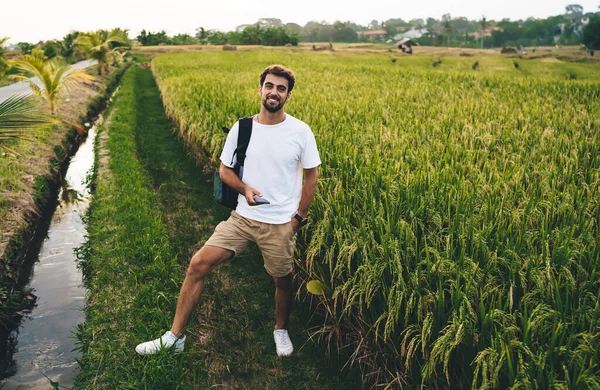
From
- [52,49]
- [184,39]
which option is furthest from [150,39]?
[52,49]

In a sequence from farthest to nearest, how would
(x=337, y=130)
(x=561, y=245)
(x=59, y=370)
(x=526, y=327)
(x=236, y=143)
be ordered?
1. (x=337, y=130)
2. (x=59, y=370)
3. (x=236, y=143)
4. (x=561, y=245)
5. (x=526, y=327)

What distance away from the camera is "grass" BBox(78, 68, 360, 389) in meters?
2.72

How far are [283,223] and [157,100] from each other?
40.4 ft

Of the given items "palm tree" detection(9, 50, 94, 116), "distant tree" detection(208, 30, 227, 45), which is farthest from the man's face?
"distant tree" detection(208, 30, 227, 45)

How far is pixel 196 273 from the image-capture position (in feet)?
8.38

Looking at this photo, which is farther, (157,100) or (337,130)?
(157,100)

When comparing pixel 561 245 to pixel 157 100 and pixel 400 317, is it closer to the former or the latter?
pixel 400 317

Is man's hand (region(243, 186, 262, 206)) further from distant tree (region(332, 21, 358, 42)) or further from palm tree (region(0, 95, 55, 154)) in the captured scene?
distant tree (region(332, 21, 358, 42))

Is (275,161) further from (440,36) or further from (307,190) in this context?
(440,36)

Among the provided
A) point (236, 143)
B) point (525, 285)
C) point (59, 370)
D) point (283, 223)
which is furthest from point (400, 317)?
point (59, 370)

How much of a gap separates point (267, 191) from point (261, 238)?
0.95 ft

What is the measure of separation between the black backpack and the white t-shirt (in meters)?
0.02

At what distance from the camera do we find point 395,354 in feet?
7.91

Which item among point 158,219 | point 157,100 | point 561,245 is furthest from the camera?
point 157,100
